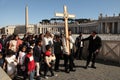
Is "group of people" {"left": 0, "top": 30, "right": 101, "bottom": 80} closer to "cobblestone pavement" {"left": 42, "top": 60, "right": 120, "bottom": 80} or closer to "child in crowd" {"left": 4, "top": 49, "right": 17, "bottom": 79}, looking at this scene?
"child in crowd" {"left": 4, "top": 49, "right": 17, "bottom": 79}

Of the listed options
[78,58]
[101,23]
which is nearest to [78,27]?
[101,23]

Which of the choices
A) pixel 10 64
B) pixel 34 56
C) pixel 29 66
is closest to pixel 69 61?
pixel 34 56

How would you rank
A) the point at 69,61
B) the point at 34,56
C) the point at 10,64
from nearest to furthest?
1. the point at 10,64
2. the point at 34,56
3. the point at 69,61

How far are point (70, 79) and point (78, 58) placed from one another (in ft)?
21.9

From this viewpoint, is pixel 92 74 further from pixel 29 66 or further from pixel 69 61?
pixel 29 66

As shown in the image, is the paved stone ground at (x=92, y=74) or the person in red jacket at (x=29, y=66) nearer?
the person in red jacket at (x=29, y=66)

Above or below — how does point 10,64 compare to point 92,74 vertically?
above

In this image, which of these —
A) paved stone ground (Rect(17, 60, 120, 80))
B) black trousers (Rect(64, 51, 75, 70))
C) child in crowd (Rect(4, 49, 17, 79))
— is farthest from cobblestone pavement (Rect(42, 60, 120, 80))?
child in crowd (Rect(4, 49, 17, 79))

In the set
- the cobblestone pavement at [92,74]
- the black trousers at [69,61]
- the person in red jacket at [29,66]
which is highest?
the person in red jacket at [29,66]

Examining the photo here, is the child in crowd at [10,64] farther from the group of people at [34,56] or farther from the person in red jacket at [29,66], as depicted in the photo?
the person in red jacket at [29,66]

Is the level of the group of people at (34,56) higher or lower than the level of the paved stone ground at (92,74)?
higher

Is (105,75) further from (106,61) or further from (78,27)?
(78,27)

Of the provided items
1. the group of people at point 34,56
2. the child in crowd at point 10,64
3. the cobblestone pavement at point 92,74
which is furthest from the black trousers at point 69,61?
the child in crowd at point 10,64

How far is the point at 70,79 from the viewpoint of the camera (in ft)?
32.0
